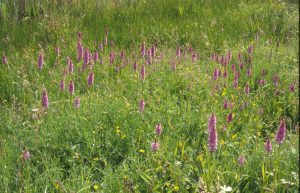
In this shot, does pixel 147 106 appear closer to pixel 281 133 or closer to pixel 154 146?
pixel 154 146

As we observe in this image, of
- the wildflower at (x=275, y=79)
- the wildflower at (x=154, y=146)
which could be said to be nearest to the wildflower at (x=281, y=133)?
the wildflower at (x=154, y=146)

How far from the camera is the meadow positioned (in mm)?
2504

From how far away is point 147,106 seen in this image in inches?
140

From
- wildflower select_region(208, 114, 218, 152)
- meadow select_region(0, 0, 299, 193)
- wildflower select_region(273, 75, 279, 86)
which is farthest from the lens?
wildflower select_region(273, 75, 279, 86)

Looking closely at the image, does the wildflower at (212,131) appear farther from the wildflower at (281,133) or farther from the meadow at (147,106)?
the wildflower at (281,133)

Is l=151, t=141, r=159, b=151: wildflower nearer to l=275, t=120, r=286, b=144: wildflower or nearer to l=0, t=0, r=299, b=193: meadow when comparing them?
l=0, t=0, r=299, b=193: meadow

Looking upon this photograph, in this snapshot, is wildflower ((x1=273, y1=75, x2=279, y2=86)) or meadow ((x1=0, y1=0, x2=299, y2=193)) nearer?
meadow ((x1=0, y1=0, x2=299, y2=193))

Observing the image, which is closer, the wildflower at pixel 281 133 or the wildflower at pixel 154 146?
the wildflower at pixel 281 133

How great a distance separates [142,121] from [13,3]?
13.4 feet

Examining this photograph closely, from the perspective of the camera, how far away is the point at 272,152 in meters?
2.59

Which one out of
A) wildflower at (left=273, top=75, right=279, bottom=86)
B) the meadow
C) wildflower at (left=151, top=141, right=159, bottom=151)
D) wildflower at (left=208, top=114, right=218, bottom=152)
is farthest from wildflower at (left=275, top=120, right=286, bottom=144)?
wildflower at (left=273, top=75, right=279, bottom=86)

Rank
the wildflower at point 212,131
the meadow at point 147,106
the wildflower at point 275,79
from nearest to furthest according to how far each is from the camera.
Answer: the wildflower at point 212,131
the meadow at point 147,106
the wildflower at point 275,79

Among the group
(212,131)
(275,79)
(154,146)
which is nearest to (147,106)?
(154,146)

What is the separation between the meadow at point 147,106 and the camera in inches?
98.6
